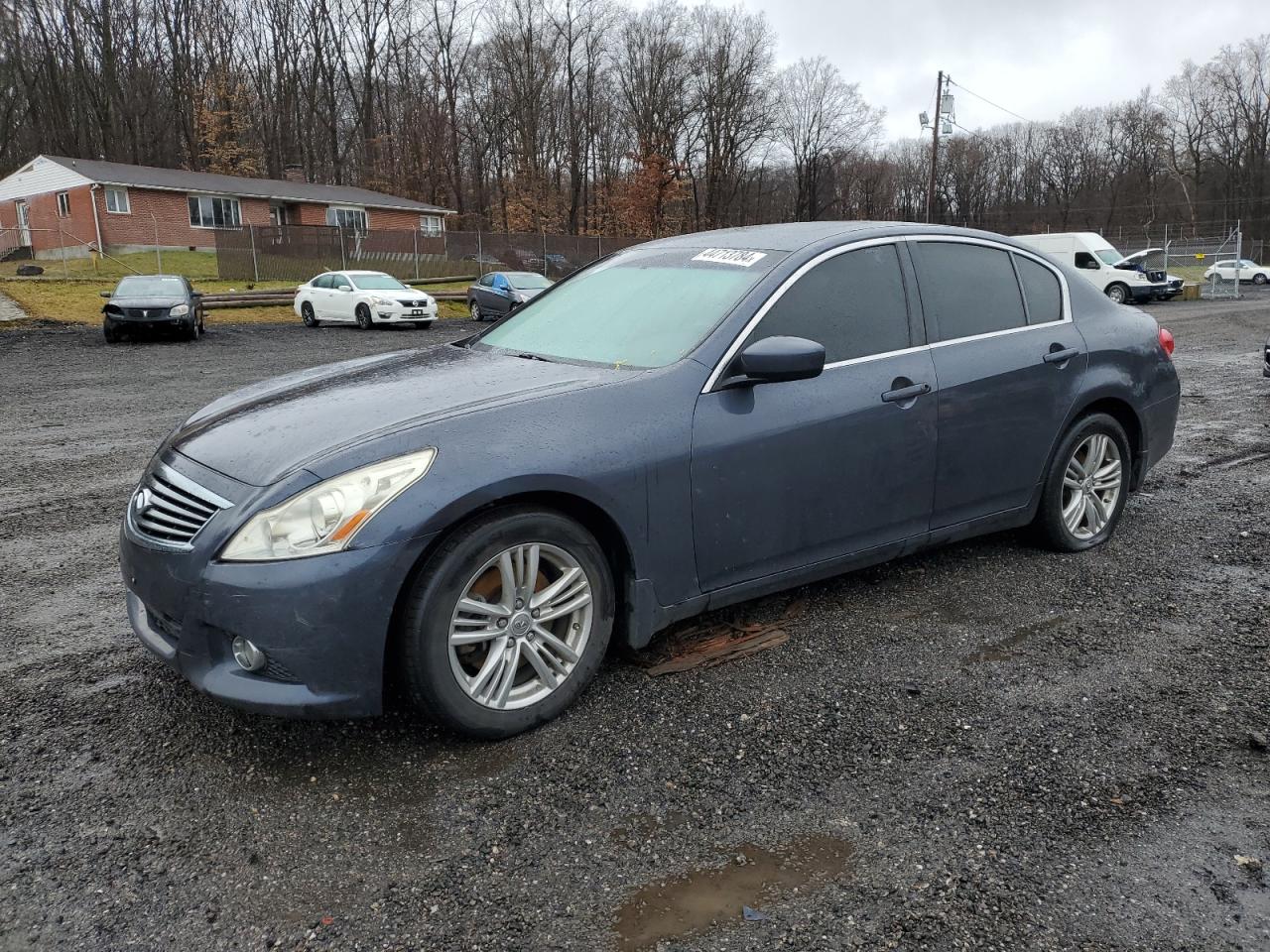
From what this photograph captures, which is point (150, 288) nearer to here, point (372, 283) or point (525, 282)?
point (372, 283)

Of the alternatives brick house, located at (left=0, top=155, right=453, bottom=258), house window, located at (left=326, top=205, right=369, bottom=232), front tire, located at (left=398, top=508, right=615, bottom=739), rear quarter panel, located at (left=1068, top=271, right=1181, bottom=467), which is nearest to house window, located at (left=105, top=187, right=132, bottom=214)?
brick house, located at (left=0, top=155, right=453, bottom=258)

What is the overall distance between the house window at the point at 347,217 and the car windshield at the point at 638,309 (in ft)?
152

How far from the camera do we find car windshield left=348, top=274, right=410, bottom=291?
2383 cm

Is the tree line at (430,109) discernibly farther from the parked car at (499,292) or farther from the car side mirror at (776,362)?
the car side mirror at (776,362)

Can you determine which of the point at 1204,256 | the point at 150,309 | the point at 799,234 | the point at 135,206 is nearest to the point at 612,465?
the point at 799,234

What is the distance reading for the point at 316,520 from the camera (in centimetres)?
271

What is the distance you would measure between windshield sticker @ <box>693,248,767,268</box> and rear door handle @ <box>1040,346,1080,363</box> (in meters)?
1.55

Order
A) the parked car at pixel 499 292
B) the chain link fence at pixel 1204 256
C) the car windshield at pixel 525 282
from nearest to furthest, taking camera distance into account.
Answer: the parked car at pixel 499 292 → the car windshield at pixel 525 282 → the chain link fence at pixel 1204 256

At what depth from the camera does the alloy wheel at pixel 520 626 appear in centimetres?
292

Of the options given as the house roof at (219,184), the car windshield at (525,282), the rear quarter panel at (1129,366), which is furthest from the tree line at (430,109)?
the rear quarter panel at (1129,366)

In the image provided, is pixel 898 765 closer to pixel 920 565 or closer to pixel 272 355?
pixel 920 565

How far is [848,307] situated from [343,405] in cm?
205

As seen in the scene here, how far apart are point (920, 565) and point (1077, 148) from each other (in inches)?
3630

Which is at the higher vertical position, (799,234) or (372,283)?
(372,283)
